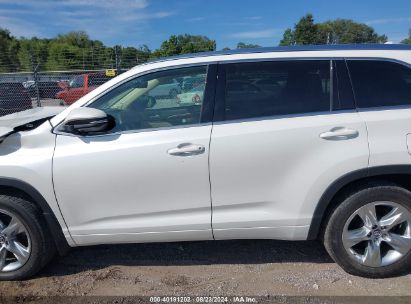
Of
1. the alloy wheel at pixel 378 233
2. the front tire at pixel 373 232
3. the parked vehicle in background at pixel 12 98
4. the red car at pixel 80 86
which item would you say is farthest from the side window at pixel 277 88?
the red car at pixel 80 86

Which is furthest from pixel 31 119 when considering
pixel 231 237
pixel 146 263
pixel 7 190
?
pixel 231 237

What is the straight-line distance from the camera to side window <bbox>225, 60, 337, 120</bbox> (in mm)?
3041

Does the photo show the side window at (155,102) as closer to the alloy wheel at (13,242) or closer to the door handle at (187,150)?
the door handle at (187,150)

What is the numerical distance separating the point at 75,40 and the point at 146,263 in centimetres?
10341

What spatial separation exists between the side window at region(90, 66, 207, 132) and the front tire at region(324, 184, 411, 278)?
4.43 feet

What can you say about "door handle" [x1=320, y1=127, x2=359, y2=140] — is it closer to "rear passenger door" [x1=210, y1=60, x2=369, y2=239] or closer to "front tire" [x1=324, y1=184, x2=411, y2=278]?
"rear passenger door" [x1=210, y1=60, x2=369, y2=239]

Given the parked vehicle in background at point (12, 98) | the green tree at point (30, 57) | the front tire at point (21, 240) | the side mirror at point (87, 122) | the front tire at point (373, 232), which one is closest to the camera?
the side mirror at point (87, 122)

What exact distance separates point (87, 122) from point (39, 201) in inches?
28.4

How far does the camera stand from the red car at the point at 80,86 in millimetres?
14172

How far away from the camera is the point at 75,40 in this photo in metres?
97.9

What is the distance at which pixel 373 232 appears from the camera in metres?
3.07

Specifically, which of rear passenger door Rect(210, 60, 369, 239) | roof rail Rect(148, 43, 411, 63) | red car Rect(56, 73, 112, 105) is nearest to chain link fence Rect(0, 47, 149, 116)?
red car Rect(56, 73, 112, 105)

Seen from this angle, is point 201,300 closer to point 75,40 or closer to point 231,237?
point 231,237

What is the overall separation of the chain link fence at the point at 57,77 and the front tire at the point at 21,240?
24.5 ft
